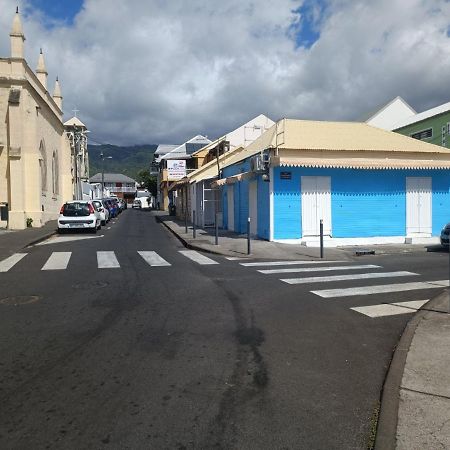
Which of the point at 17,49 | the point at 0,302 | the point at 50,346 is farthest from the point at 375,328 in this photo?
the point at 17,49

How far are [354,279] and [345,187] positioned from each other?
27.3 feet

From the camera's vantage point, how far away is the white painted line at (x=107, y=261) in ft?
35.2

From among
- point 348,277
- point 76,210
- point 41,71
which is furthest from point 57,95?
point 348,277

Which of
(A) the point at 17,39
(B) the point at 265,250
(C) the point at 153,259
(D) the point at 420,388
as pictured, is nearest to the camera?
(D) the point at 420,388

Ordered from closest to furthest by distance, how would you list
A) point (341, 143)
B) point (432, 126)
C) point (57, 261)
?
point (57, 261)
point (341, 143)
point (432, 126)

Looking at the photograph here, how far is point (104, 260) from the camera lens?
11805 mm

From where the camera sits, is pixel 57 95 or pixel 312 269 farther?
pixel 57 95

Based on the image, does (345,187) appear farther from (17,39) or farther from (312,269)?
(17,39)

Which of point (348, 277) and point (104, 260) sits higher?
point (104, 260)

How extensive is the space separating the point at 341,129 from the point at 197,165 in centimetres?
1959

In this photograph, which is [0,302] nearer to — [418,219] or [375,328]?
[375,328]

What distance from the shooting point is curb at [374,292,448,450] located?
304 cm

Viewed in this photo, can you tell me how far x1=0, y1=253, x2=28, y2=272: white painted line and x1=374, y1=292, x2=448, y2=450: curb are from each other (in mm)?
8821

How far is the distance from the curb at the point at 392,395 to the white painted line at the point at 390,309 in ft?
2.37
